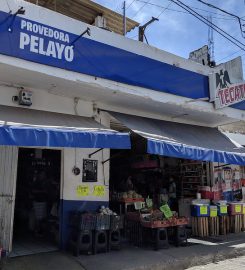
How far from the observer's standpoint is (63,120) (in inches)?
298

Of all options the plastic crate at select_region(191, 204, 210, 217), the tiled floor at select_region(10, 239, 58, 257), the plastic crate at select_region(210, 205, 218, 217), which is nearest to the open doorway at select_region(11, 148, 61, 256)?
the tiled floor at select_region(10, 239, 58, 257)

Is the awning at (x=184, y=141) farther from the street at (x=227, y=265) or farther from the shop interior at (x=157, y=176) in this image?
the street at (x=227, y=265)

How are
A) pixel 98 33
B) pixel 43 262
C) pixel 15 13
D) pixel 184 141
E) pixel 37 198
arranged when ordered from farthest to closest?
1. pixel 37 198
2. pixel 184 141
3. pixel 98 33
4. pixel 43 262
5. pixel 15 13

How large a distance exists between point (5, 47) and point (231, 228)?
853 centimetres

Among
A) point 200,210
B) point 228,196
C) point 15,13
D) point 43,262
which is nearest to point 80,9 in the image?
point 15,13

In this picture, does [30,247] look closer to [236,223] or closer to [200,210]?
[200,210]

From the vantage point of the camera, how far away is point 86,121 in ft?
26.9

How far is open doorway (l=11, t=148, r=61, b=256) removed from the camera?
8946mm

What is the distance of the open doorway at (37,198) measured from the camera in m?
8.95

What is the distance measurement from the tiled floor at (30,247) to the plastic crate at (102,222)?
3.93ft

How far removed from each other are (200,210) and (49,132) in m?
5.81

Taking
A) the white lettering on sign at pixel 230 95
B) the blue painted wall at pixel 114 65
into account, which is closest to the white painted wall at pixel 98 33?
the blue painted wall at pixel 114 65

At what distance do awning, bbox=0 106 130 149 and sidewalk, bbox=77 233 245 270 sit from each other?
245cm

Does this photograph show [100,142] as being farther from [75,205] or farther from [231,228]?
[231,228]
